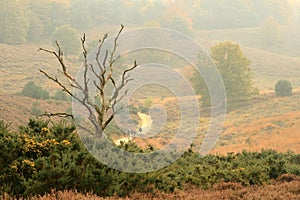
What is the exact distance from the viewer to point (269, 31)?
11000 centimetres

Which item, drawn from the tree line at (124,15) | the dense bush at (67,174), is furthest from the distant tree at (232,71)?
the tree line at (124,15)

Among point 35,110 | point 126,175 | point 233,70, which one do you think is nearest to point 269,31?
point 233,70

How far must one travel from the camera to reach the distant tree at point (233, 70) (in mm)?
52750

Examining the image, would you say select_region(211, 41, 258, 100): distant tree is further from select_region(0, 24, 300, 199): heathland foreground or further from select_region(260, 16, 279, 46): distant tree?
select_region(260, 16, 279, 46): distant tree

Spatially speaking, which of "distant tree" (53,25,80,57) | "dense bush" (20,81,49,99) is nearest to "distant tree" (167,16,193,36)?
"distant tree" (53,25,80,57)

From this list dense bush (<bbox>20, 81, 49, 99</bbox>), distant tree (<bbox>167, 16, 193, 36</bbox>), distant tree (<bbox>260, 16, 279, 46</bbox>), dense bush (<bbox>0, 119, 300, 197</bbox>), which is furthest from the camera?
distant tree (<bbox>260, 16, 279, 46</bbox>)

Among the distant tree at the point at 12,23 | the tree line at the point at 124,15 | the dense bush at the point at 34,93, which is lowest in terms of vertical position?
the dense bush at the point at 34,93

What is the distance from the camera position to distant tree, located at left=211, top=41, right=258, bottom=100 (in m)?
52.8

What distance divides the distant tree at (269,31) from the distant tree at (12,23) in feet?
219

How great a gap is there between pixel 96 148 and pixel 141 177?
1407 mm

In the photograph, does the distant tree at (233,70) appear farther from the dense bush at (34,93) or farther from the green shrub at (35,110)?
the green shrub at (35,110)

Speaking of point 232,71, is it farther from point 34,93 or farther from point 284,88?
point 34,93

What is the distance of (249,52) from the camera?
101 meters

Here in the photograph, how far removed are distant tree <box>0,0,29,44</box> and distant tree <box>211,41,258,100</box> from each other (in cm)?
5416
